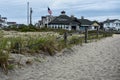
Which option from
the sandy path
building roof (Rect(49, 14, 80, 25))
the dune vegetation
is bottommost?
the sandy path

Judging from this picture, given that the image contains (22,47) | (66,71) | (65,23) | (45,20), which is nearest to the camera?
(66,71)

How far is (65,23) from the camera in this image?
100938mm

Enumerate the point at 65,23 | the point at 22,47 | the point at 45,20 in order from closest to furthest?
1. the point at 22,47
2. the point at 65,23
3. the point at 45,20

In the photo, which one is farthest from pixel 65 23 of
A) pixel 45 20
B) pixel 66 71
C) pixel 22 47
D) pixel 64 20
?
pixel 66 71

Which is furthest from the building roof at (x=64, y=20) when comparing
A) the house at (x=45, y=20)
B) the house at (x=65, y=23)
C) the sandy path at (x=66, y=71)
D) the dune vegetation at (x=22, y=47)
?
the sandy path at (x=66, y=71)

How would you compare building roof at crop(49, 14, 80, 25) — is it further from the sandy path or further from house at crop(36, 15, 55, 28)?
the sandy path

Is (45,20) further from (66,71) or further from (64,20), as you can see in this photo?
(66,71)

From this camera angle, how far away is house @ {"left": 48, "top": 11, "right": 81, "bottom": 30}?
330 feet

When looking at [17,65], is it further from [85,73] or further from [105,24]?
[105,24]

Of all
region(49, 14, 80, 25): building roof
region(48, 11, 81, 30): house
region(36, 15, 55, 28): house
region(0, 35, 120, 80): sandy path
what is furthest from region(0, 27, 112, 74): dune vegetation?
region(36, 15, 55, 28): house

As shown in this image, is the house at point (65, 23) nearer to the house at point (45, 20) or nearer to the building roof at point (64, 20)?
the building roof at point (64, 20)

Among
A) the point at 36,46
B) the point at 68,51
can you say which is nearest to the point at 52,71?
the point at 36,46

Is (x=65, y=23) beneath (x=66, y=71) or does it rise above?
above

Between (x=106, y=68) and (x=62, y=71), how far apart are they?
1.86 metres
